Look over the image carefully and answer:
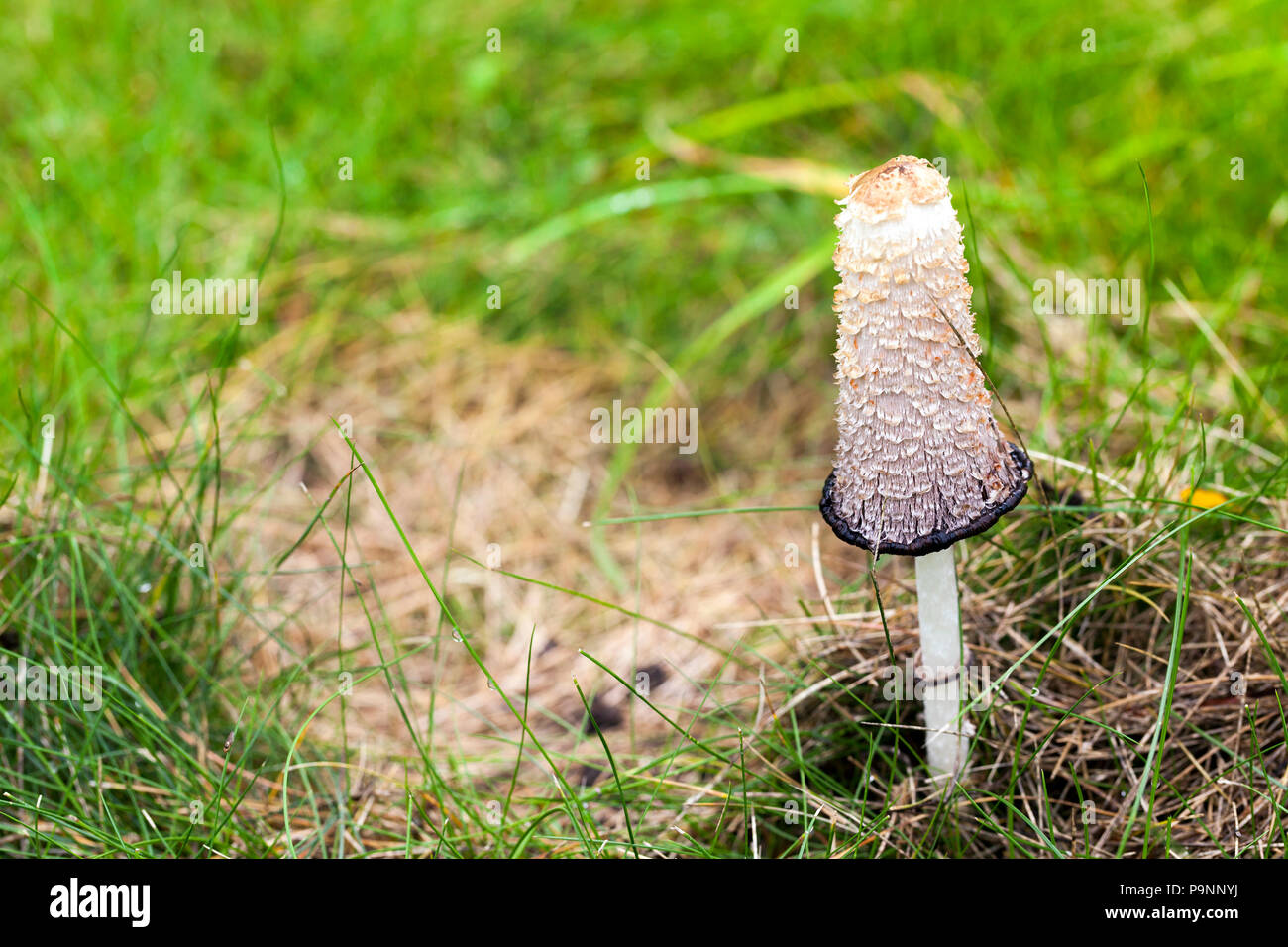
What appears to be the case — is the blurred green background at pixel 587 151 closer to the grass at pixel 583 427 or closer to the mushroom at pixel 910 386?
the grass at pixel 583 427

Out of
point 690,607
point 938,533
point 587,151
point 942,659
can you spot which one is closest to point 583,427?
point 690,607

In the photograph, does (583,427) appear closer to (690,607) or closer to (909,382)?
(690,607)

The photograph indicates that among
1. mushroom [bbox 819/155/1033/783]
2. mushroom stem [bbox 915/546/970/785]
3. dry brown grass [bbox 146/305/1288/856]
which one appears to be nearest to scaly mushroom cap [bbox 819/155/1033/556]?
mushroom [bbox 819/155/1033/783]

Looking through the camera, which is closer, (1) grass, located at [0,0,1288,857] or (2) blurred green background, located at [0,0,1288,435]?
(1) grass, located at [0,0,1288,857]

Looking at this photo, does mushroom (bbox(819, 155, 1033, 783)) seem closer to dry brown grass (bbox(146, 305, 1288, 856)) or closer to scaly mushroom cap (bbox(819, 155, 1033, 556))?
scaly mushroom cap (bbox(819, 155, 1033, 556))
